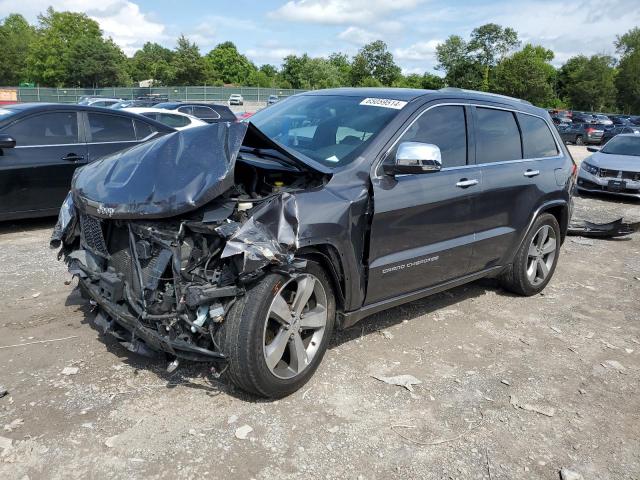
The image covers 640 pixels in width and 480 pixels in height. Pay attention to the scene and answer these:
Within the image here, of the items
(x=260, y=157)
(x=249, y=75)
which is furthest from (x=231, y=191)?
(x=249, y=75)

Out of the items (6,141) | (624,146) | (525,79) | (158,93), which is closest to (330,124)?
(6,141)

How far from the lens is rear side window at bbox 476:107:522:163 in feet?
15.5

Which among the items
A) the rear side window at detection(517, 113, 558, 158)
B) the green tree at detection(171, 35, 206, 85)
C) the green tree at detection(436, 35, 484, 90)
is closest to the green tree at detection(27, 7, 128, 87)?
the green tree at detection(171, 35, 206, 85)

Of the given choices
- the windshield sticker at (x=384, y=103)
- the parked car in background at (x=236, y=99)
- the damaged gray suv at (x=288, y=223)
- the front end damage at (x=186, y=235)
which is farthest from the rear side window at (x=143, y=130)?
the parked car in background at (x=236, y=99)

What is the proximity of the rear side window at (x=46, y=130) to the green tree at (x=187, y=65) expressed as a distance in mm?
72630

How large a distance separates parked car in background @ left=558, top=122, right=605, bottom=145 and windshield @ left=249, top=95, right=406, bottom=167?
31408 mm

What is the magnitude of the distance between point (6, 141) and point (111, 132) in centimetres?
141

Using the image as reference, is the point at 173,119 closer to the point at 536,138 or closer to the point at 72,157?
the point at 72,157

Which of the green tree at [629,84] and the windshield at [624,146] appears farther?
the green tree at [629,84]

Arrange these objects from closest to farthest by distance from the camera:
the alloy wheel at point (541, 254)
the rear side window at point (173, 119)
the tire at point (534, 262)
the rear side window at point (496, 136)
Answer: the rear side window at point (496, 136), the tire at point (534, 262), the alloy wheel at point (541, 254), the rear side window at point (173, 119)

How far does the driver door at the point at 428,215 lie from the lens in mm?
3867

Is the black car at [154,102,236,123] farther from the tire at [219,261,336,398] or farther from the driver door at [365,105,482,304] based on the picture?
the tire at [219,261,336,398]

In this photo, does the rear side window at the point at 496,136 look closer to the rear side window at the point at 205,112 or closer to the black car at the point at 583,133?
the rear side window at the point at 205,112

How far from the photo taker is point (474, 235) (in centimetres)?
468
